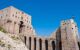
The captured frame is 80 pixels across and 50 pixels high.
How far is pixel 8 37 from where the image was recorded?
4741 cm

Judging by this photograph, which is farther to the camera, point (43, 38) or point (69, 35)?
point (43, 38)

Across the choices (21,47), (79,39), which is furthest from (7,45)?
(79,39)

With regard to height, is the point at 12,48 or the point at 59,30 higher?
the point at 59,30

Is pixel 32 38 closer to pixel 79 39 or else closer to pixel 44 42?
pixel 44 42

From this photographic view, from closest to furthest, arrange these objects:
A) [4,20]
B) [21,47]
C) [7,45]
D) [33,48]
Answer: [7,45], [21,47], [33,48], [4,20]

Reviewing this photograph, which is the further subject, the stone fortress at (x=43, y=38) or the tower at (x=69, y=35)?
the stone fortress at (x=43, y=38)

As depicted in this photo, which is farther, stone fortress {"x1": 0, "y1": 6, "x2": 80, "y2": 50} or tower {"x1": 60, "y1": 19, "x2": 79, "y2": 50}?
stone fortress {"x1": 0, "y1": 6, "x2": 80, "y2": 50}

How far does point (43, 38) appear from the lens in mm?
53594

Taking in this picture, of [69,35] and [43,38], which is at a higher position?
[69,35]

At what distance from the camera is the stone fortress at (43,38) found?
50.2 meters

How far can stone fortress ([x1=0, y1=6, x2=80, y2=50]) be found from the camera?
5024cm

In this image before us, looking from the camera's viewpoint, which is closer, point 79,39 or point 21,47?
point 21,47

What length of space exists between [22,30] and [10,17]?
5282 mm

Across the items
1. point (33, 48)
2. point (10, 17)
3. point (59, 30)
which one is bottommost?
point (33, 48)
